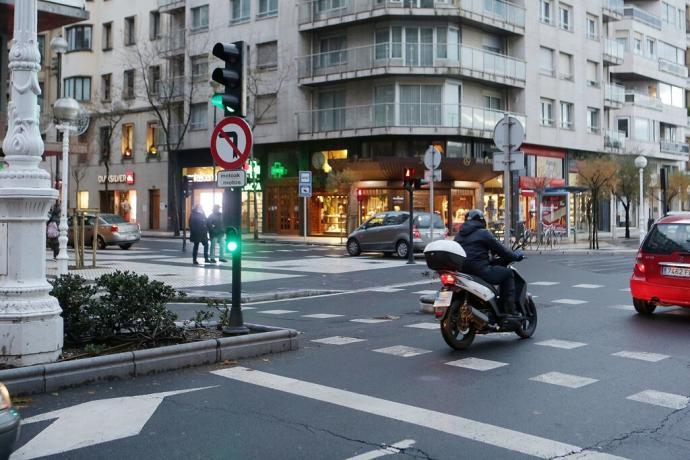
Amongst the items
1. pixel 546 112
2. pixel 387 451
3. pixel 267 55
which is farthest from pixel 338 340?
pixel 546 112

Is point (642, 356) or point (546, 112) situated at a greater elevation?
point (546, 112)

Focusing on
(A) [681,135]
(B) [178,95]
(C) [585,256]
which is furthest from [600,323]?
(A) [681,135]

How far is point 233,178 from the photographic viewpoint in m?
8.25

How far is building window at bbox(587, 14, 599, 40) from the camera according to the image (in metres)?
45.8

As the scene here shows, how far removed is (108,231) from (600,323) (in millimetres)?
23255

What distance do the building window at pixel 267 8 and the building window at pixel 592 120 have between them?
67.8 ft

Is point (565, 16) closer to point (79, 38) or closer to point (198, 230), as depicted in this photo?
point (198, 230)

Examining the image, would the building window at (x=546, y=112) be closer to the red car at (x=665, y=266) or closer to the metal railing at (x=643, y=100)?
the metal railing at (x=643, y=100)

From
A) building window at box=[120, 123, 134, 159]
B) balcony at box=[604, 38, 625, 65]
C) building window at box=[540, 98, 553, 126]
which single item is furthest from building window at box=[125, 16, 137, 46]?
balcony at box=[604, 38, 625, 65]

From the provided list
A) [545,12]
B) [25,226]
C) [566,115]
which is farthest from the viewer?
[566,115]

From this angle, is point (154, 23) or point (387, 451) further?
point (154, 23)

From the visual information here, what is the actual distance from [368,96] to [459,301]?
30.4 meters

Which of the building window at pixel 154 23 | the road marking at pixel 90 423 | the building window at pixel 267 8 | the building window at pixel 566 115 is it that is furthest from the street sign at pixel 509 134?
the building window at pixel 154 23

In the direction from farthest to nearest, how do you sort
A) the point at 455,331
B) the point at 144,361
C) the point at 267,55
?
the point at 267,55, the point at 455,331, the point at 144,361
